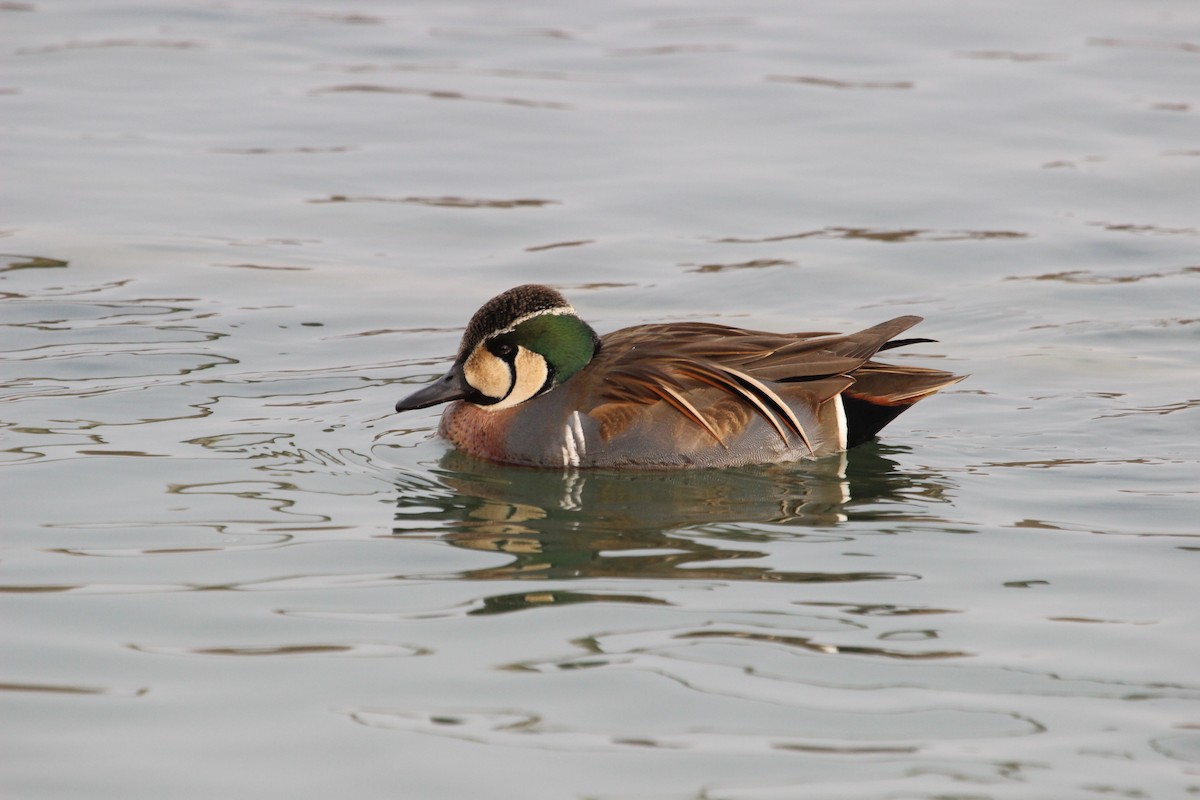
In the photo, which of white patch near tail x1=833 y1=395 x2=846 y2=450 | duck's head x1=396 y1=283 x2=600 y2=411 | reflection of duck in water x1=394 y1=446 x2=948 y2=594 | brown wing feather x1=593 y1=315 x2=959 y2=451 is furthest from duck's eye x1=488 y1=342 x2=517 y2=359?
white patch near tail x1=833 y1=395 x2=846 y2=450

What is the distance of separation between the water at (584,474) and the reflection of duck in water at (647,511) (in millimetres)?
31

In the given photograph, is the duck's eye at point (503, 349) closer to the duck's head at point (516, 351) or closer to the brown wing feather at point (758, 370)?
the duck's head at point (516, 351)

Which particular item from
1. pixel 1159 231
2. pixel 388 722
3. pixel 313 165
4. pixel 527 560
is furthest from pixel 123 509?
pixel 1159 231

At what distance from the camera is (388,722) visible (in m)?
5.55

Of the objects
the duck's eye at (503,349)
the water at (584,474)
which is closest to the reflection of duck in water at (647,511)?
the water at (584,474)

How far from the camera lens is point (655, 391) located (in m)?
8.37

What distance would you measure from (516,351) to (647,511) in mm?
1225

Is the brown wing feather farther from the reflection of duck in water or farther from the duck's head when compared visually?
the reflection of duck in water

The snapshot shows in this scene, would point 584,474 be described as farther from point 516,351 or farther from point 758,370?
point 758,370

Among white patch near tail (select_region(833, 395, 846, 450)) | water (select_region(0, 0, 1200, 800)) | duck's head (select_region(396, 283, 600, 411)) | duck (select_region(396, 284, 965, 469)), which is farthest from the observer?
white patch near tail (select_region(833, 395, 846, 450))

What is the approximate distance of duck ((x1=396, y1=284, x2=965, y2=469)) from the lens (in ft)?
27.5

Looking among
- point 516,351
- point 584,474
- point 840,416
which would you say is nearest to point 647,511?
point 584,474

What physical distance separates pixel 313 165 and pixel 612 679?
9440 millimetres

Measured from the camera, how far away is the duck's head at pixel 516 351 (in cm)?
855
